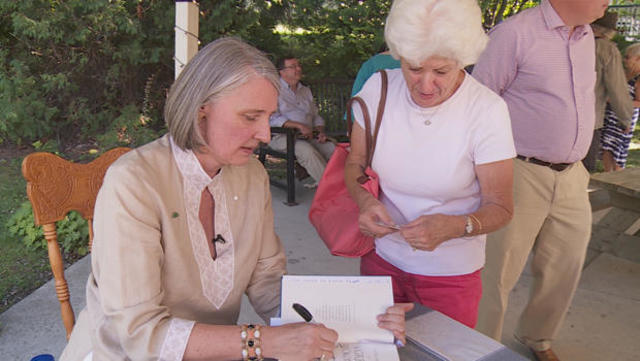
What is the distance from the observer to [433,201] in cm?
168

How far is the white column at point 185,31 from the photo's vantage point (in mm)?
2307

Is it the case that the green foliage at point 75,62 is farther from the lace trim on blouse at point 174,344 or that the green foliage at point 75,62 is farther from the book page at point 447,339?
the book page at point 447,339

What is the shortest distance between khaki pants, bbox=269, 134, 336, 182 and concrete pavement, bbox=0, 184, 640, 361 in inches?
38.0

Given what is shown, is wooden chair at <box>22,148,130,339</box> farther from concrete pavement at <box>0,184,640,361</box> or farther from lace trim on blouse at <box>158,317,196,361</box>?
concrete pavement at <box>0,184,640,361</box>

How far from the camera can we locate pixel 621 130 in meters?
→ 5.68

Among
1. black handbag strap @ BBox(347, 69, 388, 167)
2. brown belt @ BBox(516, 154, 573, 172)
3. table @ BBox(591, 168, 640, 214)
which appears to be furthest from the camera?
table @ BBox(591, 168, 640, 214)

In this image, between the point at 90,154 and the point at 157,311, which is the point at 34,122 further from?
the point at 157,311

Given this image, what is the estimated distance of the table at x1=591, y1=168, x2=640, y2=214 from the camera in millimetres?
3295

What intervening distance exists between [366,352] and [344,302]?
6.8 inches

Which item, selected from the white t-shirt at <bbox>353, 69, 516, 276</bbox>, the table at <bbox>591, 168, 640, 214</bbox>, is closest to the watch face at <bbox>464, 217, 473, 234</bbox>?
the white t-shirt at <bbox>353, 69, 516, 276</bbox>

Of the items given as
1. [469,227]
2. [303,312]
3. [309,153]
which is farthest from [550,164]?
[309,153]

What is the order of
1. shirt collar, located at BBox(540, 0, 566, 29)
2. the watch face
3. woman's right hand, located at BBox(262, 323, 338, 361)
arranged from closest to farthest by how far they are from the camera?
woman's right hand, located at BBox(262, 323, 338, 361)
the watch face
shirt collar, located at BBox(540, 0, 566, 29)

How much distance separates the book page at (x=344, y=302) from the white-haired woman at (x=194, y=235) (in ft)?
0.17

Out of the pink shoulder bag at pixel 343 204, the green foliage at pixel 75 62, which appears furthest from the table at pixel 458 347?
the green foliage at pixel 75 62
